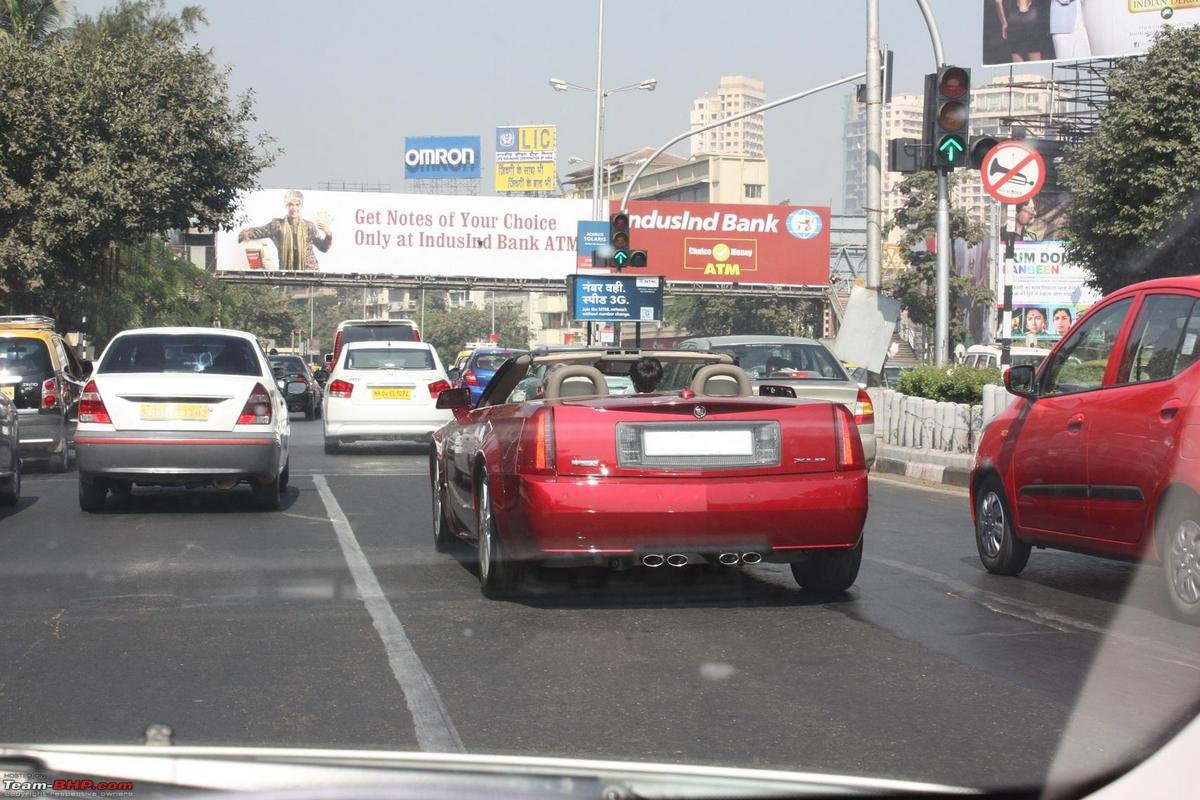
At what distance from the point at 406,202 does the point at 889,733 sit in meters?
62.5

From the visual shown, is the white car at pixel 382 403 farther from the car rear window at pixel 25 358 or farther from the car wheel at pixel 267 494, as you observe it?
the car wheel at pixel 267 494

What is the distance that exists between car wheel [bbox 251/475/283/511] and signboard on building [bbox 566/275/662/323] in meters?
23.0

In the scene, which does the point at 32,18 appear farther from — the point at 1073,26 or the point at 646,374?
the point at 1073,26

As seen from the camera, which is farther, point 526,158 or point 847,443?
point 526,158

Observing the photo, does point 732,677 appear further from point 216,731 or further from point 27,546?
point 27,546

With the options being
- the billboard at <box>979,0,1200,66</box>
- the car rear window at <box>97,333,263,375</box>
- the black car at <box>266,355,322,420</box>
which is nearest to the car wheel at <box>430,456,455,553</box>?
the car rear window at <box>97,333,263,375</box>

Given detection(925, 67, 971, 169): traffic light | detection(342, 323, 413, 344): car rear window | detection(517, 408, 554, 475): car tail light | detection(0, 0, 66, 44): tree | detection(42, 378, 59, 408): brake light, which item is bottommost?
detection(42, 378, 59, 408): brake light

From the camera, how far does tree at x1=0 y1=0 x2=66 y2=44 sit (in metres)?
33.9

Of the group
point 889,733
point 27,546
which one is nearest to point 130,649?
point 889,733

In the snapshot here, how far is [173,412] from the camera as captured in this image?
1242 cm

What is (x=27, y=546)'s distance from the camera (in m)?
10.5

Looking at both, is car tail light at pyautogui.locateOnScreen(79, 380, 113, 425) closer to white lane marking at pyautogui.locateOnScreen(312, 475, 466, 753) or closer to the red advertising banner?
white lane marking at pyautogui.locateOnScreen(312, 475, 466, 753)

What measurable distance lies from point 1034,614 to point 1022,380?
1608 mm

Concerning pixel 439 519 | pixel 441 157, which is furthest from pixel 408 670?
pixel 441 157
